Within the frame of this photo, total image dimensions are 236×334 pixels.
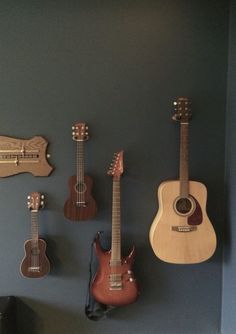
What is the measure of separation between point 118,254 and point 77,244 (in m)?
0.29

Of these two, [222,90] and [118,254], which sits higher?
[222,90]

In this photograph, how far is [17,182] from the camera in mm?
1779

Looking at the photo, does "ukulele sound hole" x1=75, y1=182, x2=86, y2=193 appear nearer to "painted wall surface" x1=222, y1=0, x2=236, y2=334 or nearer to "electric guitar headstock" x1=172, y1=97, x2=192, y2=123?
"electric guitar headstock" x1=172, y1=97, x2=192, y2=123

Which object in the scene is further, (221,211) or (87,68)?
(221,211)

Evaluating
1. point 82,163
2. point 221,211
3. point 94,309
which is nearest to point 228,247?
point 221,211

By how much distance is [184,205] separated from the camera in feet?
5.52

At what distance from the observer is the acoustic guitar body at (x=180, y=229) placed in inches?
65.9

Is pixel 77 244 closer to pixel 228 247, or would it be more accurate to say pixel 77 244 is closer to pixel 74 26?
pixel 228 247

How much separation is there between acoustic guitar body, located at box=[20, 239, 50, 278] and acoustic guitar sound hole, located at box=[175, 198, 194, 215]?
2.77 ft

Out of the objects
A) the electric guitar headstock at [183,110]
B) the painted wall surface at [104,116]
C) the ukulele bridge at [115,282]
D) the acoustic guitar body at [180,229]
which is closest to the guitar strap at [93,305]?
the painted wall surface at [104,116]

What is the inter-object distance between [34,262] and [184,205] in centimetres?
97

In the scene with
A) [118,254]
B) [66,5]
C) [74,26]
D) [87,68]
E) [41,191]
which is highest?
[66,5]

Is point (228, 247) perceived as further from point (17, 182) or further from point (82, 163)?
point (17, 182)

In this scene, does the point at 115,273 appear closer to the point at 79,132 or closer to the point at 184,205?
the point at 184,205
